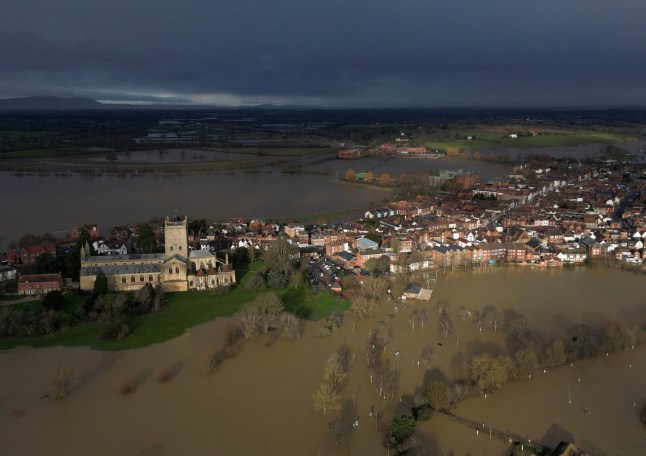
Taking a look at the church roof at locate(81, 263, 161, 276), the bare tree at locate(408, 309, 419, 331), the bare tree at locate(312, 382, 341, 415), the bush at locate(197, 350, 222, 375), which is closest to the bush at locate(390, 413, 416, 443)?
the bare tree at locate(312, 382, 341, 415)

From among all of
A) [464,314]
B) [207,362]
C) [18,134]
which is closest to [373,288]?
[464,314]

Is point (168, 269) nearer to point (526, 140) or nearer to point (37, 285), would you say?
point (37, 285)

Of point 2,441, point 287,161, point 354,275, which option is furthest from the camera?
point 287,161

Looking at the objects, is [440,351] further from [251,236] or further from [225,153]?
[225,153]

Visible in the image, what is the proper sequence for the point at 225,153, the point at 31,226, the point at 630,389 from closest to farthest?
the point at 630,389 < the point at 31,226 < the point at 225,153

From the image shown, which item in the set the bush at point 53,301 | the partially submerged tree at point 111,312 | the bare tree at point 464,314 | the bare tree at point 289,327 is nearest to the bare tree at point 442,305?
the bare tree at point 464,314

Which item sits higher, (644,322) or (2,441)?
(644,322)

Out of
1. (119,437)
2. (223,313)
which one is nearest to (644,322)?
(223,313)
